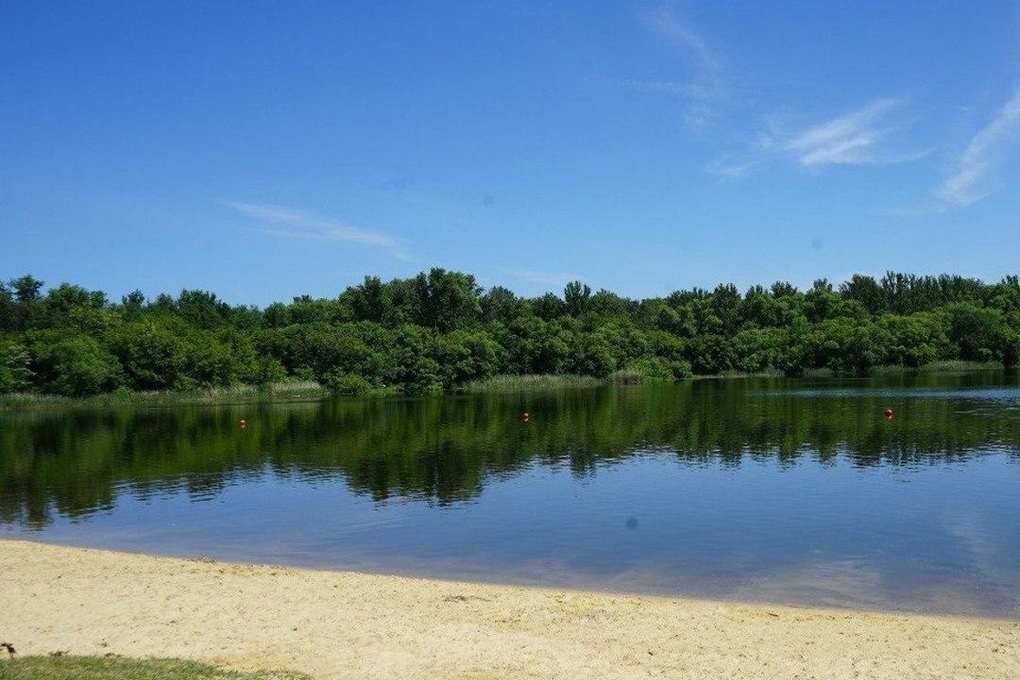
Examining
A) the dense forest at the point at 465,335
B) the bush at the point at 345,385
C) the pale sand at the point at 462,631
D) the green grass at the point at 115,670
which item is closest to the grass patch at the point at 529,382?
the dense forest at the point at 465,335

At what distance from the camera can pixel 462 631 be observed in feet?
45.2

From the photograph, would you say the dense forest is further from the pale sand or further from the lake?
the pale sand

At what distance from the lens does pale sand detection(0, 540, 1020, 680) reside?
1207cm

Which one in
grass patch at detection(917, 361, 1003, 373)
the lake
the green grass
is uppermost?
grass patch at detection(917, 361, 1003, 373)

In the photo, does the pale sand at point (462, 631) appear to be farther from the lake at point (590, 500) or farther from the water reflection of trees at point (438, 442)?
the water reflection of trees at point (438, 442)

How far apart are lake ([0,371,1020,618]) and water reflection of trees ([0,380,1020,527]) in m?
0.24

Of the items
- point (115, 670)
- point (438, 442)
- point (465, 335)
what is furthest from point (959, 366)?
point (115, 670)

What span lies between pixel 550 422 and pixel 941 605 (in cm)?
4171

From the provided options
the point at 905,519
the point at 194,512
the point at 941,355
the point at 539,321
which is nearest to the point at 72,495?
the point at 194,512

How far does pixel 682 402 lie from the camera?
2872 inches

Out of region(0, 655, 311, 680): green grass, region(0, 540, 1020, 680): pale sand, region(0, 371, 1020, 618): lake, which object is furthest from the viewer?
region(0, 371, 1020, 618): lake

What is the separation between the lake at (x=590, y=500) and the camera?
19.1m

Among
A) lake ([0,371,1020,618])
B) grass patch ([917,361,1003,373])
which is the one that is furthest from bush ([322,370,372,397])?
grass patch ([917,361,1003,373])

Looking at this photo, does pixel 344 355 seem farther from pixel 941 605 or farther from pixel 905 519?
pixel 941 605
